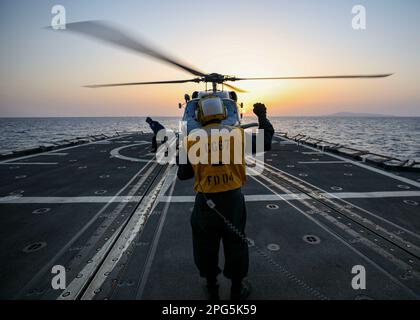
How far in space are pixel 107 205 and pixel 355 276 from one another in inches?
244

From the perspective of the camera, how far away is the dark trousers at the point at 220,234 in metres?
2.96

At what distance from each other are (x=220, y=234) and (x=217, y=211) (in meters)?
0.35

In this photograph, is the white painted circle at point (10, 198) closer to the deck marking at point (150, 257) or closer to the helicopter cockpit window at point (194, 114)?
the deck marking at point (150, 257)

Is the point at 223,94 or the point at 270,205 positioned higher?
the point at 223,94

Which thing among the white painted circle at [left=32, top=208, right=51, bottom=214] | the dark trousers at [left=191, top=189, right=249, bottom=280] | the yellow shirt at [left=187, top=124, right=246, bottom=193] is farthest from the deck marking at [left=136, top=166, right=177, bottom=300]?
the white painted circle at [left=32, top=208, right=51, bottom=214]

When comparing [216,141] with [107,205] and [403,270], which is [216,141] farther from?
[107,205]

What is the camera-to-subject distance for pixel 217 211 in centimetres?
295

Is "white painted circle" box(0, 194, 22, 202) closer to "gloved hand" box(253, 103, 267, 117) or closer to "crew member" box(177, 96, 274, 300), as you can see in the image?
"crew member" box(177, 96, 274, 300)

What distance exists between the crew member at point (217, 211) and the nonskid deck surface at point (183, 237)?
0.62 meters

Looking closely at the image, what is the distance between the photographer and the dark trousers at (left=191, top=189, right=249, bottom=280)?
2.96m

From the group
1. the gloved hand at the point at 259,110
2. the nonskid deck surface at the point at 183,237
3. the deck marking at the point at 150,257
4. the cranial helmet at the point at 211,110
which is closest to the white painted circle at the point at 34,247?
the nonskid deck surface at the point at 183,237

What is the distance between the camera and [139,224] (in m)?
5.45
